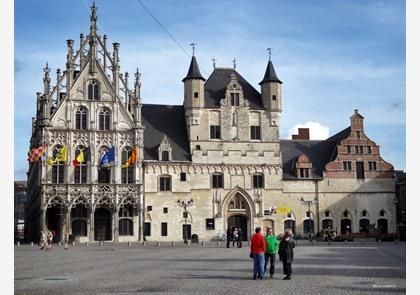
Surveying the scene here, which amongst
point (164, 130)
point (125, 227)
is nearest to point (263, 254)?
point (125, 227)

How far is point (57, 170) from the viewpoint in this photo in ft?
196

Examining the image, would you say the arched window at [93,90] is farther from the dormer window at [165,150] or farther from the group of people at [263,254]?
the group of people at [263,254]

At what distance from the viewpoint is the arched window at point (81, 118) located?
60.6m

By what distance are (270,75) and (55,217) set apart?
83.5 ft

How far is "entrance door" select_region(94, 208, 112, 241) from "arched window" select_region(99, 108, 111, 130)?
7.68 meters

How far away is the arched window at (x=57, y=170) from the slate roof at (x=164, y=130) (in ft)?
26.7

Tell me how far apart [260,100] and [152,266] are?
41.7 meters

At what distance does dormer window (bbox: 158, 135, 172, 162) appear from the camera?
208ft

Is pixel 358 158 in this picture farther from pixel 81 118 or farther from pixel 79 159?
pixel 79 159

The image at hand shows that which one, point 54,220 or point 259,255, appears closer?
point 259,255

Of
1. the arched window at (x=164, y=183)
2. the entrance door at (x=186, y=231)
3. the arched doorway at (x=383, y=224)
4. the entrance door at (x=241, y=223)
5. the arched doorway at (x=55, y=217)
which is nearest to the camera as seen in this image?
the arched doorway at (x=55, y=217)

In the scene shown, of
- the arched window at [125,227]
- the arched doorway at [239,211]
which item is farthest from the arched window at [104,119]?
the arched doorway at [239,211]

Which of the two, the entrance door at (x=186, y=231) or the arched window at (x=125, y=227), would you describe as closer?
the arched window at (x=125, y=227)

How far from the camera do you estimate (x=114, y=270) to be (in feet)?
82.3
